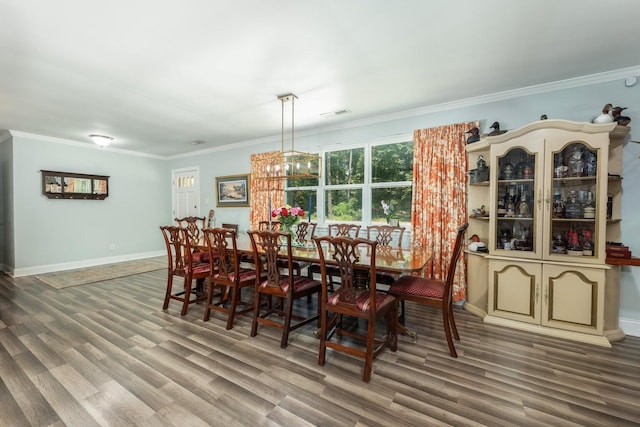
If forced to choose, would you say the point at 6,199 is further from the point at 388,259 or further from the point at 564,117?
the point at 564,117

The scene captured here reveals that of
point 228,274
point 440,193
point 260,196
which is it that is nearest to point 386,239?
point 440,193

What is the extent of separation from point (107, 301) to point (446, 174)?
15.3ft

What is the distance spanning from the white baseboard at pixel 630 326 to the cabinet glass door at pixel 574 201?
0.81 meters

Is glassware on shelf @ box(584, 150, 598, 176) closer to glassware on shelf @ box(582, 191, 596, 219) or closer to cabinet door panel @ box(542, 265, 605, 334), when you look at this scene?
glassware on shelf @ box(582, 191, 596, 219)

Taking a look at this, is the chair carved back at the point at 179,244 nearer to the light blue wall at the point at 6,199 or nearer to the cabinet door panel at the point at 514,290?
the cabinet door panel at the point at 514,290

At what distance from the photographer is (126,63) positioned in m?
2.62

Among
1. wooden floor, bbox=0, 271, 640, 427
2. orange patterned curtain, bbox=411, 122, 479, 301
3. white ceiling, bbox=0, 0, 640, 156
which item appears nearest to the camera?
wooden floor, bbox=0, 271, 640, 427

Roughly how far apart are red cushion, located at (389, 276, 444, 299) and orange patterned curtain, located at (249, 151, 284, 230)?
305 centimetres

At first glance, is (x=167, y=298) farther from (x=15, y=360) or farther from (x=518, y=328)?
(x=518, y=328)

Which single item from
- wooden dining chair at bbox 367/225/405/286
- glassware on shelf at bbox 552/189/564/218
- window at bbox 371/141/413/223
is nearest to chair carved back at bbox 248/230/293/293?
wooden dining chair at bbox 367/225/405/286

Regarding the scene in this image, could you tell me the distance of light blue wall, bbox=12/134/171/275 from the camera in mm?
5027

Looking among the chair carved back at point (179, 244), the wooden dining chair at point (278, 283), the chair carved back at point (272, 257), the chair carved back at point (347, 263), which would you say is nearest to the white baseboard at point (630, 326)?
the chair carved back at point (347, 263)

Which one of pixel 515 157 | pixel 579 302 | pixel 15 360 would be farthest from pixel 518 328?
pixel 15 360

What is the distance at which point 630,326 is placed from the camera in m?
2.77
